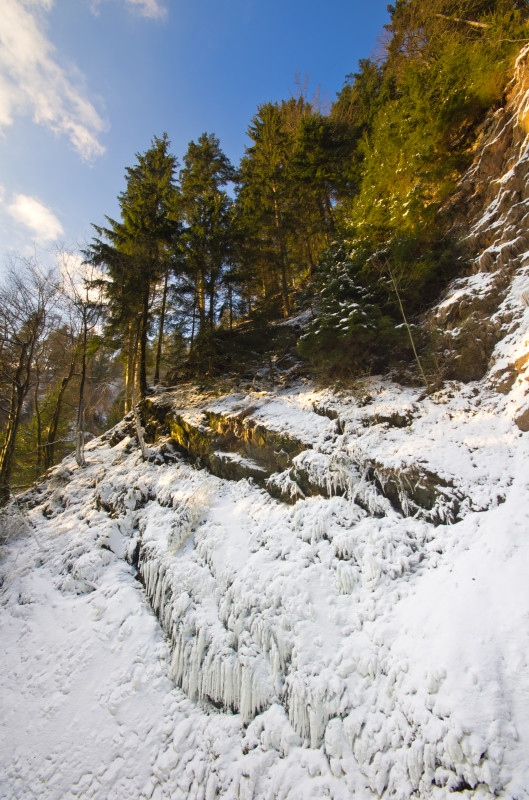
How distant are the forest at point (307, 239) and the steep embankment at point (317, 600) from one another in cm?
120

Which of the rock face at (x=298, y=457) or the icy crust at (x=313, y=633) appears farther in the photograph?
the rock face at (x=298, y=457)

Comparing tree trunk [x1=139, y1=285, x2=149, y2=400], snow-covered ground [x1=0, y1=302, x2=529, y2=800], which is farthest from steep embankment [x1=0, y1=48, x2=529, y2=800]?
tree trunk [x1=139, y1=285, x2=149, y2=400]

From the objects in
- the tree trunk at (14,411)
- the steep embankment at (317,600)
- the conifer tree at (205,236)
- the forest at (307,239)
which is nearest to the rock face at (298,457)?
the steep embankment at (317,600)

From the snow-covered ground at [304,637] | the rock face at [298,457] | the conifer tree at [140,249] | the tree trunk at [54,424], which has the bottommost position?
the snow-covered ground at [304,637]

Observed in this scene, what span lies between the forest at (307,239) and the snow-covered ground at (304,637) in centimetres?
306

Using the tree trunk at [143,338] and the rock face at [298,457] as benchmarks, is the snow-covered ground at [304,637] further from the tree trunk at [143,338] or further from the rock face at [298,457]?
the tree trunk at [143,338]

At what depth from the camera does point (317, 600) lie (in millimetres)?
5137

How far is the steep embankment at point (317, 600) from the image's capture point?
142 inches

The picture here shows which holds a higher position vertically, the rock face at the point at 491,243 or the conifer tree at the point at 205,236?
the conifer tree at the point at 205,236

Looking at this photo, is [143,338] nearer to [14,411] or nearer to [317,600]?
[14,411]

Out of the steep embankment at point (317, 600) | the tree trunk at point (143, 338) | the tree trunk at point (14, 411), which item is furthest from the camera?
the tree trunk at point (143, 338)

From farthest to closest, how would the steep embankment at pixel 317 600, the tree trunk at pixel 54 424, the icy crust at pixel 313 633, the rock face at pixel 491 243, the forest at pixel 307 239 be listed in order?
the tree trunk at pixel 54 424, the forest at pixel 307 239, the rock face at pixel 491 243, the steep embankment at pixel 317 600, the icy crust at pixel 313 633

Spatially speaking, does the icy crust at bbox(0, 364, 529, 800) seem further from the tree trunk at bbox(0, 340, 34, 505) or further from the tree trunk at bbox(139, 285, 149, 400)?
the tree trunk at bbox(139, 285, 149, 400)

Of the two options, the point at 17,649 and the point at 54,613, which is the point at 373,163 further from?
the point at 17,649
